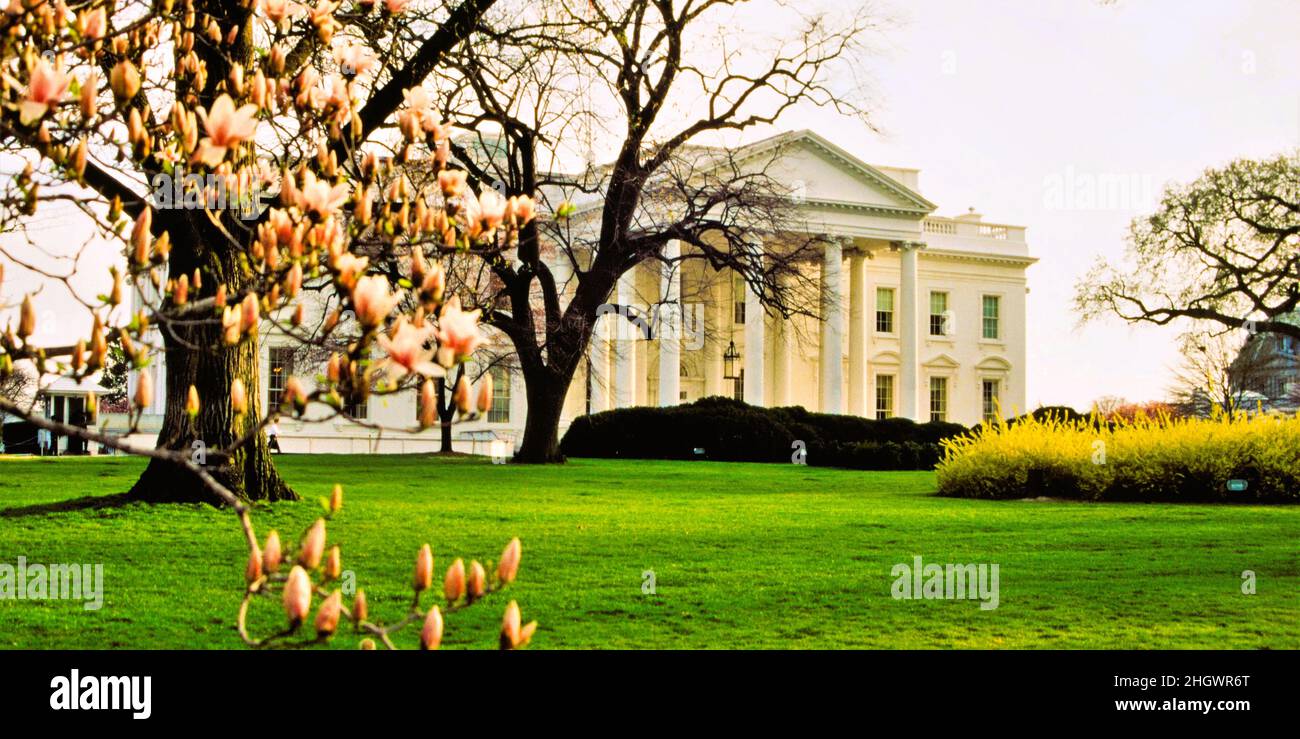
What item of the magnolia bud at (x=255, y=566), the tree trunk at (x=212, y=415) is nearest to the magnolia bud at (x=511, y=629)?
the magnolia bud at (x=255, y=566)

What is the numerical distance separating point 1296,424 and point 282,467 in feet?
56.3

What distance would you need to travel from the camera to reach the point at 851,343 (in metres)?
52.6

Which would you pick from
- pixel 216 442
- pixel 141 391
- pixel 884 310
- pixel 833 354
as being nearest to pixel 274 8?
pixel 141 391

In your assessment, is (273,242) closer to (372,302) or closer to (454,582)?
(372,302)

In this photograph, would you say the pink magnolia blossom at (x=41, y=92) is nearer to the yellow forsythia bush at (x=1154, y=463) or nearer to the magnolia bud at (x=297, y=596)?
the magnolia bud at (x=297, y=596)

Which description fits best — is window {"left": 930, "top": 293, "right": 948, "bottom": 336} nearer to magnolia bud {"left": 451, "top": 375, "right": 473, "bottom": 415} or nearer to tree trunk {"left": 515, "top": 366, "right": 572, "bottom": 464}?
tree trunk {"left": 515, "top": 366, "right": 572, "bottom": 464}

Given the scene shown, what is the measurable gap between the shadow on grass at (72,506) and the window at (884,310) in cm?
4666

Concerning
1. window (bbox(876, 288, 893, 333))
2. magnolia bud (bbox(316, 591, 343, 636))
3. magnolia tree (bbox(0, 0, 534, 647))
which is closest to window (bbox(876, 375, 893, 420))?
window (bbox(876, 288, 893, 333))

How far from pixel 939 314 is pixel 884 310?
3631mm

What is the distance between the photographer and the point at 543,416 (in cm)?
2758

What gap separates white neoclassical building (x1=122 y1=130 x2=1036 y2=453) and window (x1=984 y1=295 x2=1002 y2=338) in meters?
0.06

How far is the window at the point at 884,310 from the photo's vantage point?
57.6 m
